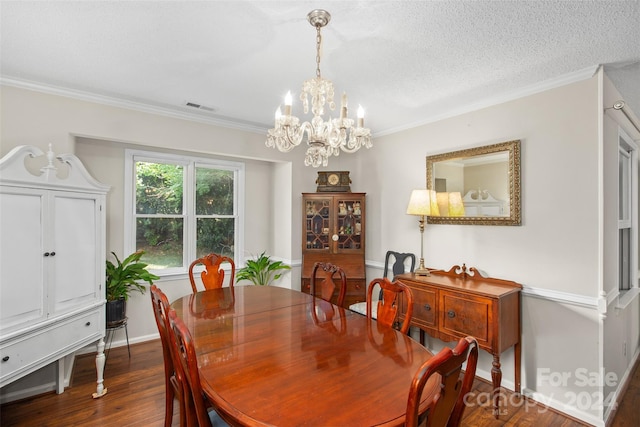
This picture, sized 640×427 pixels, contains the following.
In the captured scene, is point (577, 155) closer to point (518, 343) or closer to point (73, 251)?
point (518, 343)

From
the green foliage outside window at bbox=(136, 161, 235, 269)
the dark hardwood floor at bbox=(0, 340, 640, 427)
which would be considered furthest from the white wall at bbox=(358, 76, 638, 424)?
the green foliage outside window at bbox=(136, 161, 235, 269)

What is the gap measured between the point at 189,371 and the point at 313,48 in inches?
78.4

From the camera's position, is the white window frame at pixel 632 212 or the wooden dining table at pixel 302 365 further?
the white window frame at pixel 632 212

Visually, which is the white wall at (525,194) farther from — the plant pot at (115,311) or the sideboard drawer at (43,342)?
the sideboard drawer at (43,342)

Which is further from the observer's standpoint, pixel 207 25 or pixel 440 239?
pixel 440 239

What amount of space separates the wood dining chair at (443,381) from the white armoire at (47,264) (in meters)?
2.39

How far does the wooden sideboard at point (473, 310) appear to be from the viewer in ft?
7.92

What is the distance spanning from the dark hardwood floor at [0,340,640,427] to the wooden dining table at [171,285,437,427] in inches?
35.1

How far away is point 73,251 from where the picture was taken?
2.41 meters

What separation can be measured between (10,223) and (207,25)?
179 cm

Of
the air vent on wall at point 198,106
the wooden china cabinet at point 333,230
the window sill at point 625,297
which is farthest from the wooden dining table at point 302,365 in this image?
the window sill at point 625,297

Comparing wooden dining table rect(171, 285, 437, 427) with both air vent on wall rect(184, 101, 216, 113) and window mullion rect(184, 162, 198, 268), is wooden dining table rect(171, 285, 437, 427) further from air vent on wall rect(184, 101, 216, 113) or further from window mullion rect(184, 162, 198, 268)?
air vent on wall rect(184, 101, 216, 113)

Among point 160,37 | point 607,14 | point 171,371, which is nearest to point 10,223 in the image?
point 171,371

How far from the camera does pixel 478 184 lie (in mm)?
3006
